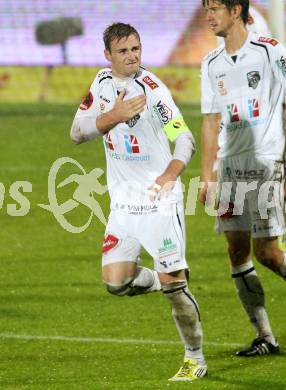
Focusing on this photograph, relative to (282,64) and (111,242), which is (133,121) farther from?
(282,64)

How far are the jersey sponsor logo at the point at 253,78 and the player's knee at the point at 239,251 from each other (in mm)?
1131

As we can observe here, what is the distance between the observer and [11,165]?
19797 millimetres

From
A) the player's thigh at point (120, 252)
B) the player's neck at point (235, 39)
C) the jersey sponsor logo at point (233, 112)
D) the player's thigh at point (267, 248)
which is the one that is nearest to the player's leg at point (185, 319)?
the player's thigh at point (120, 252)

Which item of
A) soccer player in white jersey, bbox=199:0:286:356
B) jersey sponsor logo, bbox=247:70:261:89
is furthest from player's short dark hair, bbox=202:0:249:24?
jersey sponsor logo, bbox=247:70:261:89

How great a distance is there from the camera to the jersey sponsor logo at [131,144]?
330 inches

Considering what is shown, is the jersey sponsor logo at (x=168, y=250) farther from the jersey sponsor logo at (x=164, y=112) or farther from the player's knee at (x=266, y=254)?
the player's knee at (x=266, y=254)

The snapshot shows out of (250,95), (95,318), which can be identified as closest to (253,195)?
(250,95)

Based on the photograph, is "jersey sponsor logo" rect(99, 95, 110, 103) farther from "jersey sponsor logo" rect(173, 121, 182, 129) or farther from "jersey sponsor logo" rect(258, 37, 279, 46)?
"jersey sponsor logo" rect(258, 37, 279, 46)

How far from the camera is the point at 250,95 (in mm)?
8938

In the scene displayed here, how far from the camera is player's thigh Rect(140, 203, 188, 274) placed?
8.27 metres

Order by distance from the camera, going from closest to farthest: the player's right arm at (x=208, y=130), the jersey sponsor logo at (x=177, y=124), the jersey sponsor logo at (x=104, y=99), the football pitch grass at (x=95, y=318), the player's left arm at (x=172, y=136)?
the player's left arm at (x=172, y=136) < the jersey sponsor logo at (x=177, y=124) < the jersey sponsor logo at (x=104, y=99) < the football pitch grass at (x=95, y=318) < the player's right arm at (x=208, y=130)

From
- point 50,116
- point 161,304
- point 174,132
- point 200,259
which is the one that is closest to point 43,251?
point 200,259

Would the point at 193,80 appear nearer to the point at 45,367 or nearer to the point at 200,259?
the point at 200,259

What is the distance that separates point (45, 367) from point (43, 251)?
5.38 m
